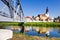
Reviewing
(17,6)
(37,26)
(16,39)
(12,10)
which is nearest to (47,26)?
(37,26)

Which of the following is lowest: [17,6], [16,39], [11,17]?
[16,39]

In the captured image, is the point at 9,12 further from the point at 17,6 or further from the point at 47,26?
the point at 47,26

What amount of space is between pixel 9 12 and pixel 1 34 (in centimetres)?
706

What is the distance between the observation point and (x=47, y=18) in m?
32.3

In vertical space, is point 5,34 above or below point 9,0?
below

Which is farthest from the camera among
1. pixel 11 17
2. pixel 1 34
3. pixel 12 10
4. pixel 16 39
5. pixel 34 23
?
pixel 34 23

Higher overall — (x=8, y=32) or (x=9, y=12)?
(x=9, y=12)

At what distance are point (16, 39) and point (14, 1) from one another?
7409mm

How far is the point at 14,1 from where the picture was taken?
14688 millimetres

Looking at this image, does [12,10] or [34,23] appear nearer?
[12,10]

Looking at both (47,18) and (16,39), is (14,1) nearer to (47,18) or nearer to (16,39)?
(16,39)

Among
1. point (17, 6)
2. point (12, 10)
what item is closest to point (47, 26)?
point (17, 6)

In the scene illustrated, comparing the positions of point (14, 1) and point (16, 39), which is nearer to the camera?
point (16, 39)

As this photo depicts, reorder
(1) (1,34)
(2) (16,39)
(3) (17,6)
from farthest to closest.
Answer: (3) (17,6)
(2) (16,39)
(1) (1,34)
